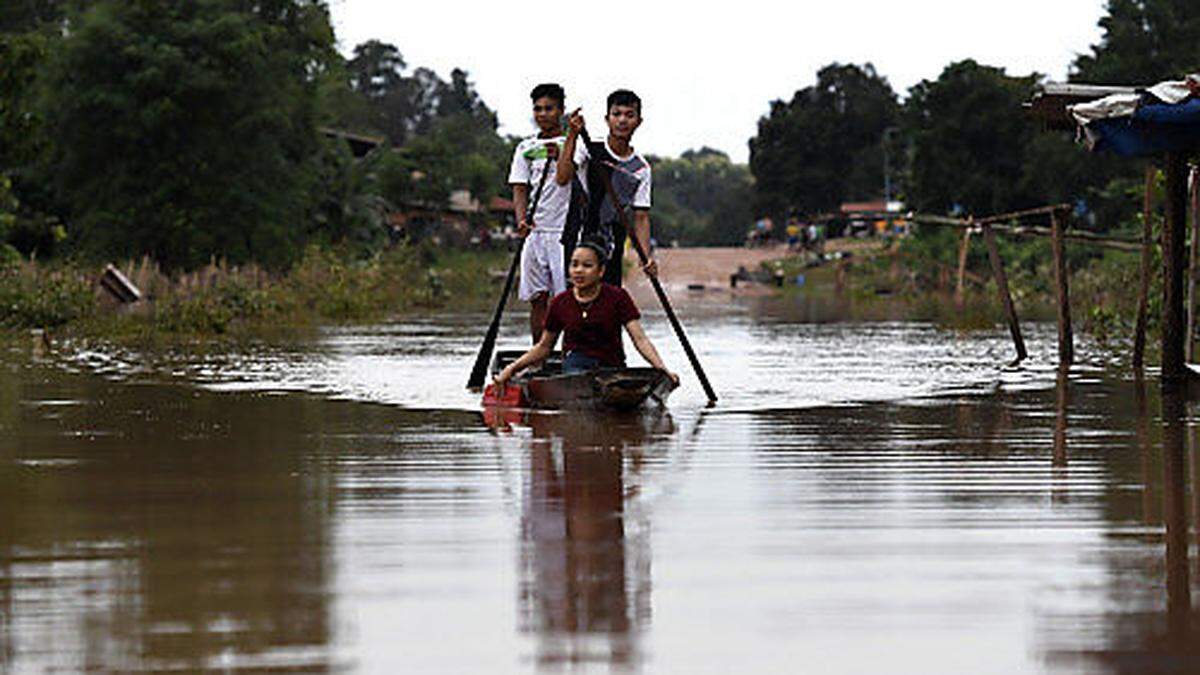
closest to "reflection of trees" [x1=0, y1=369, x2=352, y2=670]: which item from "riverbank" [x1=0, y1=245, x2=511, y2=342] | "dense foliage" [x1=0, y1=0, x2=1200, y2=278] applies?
"riverbank" [x1=0, y1=245, x2=511, y2=342]

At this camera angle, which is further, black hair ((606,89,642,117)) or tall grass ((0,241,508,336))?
tall grass ((0,241,508,336))

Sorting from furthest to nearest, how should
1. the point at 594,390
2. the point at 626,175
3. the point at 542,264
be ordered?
the point at 542,264 → the point at 626,175 → the point at 594,390

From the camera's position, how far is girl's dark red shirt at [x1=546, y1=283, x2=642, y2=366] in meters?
12.6

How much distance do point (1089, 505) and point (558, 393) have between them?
5.17 meters

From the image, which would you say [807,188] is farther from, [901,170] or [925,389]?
[925,389]

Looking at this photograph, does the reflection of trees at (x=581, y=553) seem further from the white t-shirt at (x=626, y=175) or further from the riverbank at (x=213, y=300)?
the riverbank at (x=213, y=300)

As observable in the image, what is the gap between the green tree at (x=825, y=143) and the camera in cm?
11844

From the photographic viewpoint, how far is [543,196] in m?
14.2

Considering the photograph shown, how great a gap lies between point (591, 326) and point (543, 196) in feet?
5.97

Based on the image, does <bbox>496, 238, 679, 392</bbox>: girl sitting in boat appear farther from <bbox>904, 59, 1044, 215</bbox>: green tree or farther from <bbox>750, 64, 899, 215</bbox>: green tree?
<bbox>750, 64, 899, 215</bbox>: green tree

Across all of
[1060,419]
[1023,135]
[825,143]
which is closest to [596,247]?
[1060,419]

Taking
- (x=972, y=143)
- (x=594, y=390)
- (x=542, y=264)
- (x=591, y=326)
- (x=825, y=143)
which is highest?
(x=825, y=143)

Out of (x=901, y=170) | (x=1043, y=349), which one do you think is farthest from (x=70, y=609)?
(x=901, y=170)

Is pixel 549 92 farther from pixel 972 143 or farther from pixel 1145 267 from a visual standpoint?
pixel 972 143
